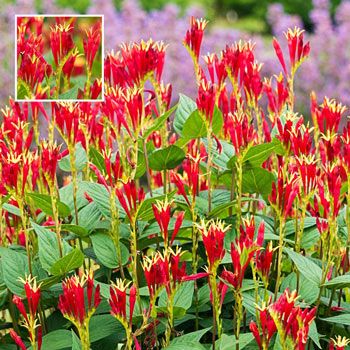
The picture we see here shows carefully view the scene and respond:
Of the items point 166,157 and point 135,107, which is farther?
point 166,157

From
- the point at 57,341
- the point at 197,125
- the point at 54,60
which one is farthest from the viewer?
the point at 54,60

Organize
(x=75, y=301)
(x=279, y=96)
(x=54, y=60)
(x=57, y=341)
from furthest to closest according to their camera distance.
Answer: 1. (x=279, y=96)
2. (x=54, y=60)
3. (x=57, y=341)
4. (x=75, y=301)

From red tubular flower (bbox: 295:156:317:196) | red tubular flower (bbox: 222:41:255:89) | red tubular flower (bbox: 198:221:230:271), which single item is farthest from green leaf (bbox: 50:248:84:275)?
red tubular flower (bbox: 222:41:255:89)

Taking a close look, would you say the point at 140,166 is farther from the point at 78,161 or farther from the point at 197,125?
the point at 78,161

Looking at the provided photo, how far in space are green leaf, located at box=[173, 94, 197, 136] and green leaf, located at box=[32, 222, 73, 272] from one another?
19.9 inches

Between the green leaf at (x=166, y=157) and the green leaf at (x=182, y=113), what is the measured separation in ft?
0.41

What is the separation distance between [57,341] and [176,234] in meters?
0.41

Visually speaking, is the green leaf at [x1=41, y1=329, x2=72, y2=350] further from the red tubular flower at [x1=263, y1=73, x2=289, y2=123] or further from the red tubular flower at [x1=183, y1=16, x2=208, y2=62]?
the red tubular flower at [x1=263, y1=73, x2=289, y2=123]

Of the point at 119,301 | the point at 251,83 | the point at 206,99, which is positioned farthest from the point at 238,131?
the point at 119,301

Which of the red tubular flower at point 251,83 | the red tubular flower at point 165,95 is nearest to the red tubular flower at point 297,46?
the red tubular flower at point 251,83

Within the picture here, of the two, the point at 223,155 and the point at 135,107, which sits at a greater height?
the point at 135,107

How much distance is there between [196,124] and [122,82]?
27 cm

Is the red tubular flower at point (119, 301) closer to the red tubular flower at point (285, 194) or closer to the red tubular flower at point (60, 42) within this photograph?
the red tubular flower at point (285, 194)

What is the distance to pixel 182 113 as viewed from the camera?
196 cm
